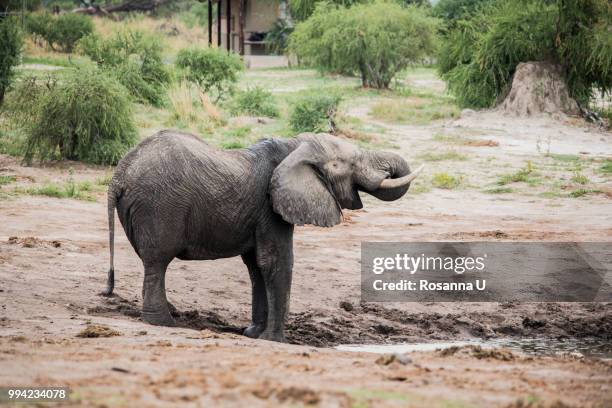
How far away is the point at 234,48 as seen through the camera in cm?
4050

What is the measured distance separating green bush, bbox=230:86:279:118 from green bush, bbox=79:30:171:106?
1457 millimetres

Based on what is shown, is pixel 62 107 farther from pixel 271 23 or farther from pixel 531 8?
pixel 271 23

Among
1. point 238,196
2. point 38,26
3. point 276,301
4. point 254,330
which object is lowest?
point 254,330

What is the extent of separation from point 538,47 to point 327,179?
15.2 m

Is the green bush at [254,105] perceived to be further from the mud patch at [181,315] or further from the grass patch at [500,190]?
the mud patch at [181,315]

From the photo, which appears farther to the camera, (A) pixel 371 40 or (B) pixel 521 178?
(A) pixel 371 40

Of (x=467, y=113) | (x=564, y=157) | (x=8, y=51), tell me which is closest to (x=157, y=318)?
(x=564, y=157)

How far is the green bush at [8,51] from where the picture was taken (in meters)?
18.5

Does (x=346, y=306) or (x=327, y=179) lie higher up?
(x=327, y=179)

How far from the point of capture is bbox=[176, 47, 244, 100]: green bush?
71.3 ft

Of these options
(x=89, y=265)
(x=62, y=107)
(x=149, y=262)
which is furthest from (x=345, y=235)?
(x=62, y=107)

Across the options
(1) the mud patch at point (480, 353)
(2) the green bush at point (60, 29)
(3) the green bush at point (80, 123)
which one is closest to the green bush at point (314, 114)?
(3) the green bush at point (80, 123)

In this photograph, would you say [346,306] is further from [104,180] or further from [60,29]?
[60,29]

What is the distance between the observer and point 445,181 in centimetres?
1416
